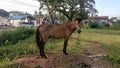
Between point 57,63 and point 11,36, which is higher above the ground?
point 57,63

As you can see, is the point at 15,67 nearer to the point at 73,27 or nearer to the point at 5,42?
the point at 73,27

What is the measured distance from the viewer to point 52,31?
9750 mm

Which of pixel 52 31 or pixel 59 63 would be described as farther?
pixel 52 31

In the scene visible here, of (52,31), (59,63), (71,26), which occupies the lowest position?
(59,63)

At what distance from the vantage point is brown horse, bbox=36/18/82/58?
9.52 meters

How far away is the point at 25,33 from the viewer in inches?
839

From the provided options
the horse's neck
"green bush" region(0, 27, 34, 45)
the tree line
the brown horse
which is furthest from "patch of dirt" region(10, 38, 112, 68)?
the tree line

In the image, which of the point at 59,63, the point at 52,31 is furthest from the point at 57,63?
the point at 52,31

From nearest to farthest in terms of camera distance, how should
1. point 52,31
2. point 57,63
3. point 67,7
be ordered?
point 57,63
point 52,31
point 67,7

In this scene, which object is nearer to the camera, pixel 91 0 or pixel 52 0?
pixel 52 0

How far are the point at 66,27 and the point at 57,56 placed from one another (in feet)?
3.98

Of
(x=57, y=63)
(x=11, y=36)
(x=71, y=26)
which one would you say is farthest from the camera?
(x=11, y=36)

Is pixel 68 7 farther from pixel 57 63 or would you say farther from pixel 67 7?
pixel 57 63

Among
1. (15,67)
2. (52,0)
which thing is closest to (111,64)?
(15,67)
